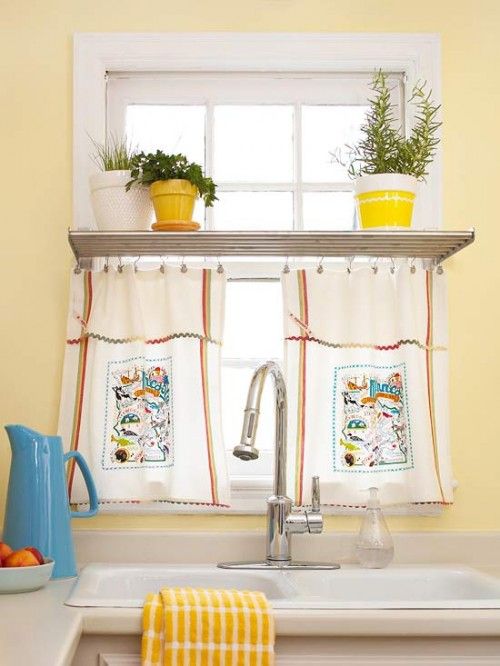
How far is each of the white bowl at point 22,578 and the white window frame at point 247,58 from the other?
1042mm

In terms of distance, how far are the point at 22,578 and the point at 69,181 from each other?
42.5 inches

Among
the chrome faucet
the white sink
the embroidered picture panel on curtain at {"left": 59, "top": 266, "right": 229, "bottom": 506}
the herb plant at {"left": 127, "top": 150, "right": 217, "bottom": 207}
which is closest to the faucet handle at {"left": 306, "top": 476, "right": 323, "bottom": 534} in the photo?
the chrome faucet

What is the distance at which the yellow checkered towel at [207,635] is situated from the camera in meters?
1.83

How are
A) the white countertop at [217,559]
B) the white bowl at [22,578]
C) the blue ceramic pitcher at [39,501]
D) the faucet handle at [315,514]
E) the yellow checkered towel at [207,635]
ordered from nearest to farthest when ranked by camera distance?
the white countertop at [217,559] → the yellow checkered towel at [207,635] → the white bowl at [22,578] → the blue ceramic pitcher at [39,501] → the faucet handle at [315,514]

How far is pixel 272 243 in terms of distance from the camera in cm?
249

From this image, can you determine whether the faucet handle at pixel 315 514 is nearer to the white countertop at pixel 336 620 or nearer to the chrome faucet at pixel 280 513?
the chrome faucet at pixel 280 513

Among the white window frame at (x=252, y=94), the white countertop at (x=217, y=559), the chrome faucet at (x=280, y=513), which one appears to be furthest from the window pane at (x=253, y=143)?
the white countertop at (x=217, y=559)

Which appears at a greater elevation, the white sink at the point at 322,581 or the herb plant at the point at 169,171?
the herb plant at the point at 169,171

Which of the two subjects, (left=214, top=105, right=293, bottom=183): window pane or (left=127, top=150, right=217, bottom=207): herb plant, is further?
(left=214, top=105, right=293, bottom=183): window pane

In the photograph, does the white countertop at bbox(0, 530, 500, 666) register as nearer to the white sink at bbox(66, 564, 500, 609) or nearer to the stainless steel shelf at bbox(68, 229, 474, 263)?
the white sink at bbox(66, 564, 500, 609)

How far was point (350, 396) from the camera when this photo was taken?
100 inches

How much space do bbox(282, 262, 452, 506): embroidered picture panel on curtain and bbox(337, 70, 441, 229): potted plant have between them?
18 centimetres

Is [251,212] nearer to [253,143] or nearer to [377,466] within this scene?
[253,143]

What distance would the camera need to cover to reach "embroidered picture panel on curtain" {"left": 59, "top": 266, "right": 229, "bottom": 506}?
8.16 feet
